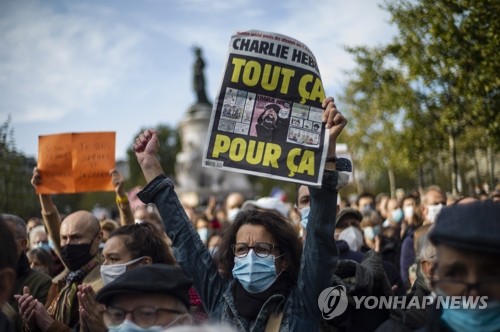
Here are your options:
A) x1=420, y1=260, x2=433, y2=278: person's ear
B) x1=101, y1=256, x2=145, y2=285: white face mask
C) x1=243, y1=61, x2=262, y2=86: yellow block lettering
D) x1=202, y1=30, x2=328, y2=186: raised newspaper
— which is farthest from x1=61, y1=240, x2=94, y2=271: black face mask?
x1=420, y1=260, x2=433, y2=278: person's ear

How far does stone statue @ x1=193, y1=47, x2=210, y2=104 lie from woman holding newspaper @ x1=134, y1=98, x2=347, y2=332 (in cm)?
5047

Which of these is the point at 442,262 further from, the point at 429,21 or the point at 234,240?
the point at 429,21

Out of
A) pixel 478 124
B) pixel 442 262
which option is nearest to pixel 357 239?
pixel 442 262

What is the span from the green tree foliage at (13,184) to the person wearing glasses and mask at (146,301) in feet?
28.7

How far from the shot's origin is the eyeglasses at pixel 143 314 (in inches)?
95.0

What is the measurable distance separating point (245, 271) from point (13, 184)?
928 cm

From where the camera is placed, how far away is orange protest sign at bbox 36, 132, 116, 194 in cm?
629

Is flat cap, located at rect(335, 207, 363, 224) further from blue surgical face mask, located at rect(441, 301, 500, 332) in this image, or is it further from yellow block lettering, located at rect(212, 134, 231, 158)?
blue surgical face mask, located at rect(441, 301, 500, 332)

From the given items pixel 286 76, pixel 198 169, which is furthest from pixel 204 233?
pixel 198 169

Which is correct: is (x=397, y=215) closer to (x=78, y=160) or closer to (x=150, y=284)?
(x=78, y=160)

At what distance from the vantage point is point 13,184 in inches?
452

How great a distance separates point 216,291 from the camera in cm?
342

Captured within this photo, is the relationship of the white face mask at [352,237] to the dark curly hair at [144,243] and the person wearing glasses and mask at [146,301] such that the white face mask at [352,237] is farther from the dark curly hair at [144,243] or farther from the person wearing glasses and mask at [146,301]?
the person wearing glasses and mask at [146,301]

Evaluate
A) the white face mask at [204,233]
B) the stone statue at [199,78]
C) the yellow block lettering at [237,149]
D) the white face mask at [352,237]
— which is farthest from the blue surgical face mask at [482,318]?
the stone statue at [199,78]
